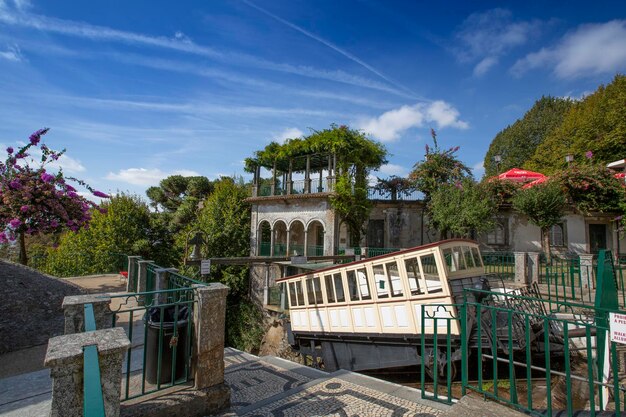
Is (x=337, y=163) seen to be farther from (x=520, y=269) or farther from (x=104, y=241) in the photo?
(x=104, y=241)

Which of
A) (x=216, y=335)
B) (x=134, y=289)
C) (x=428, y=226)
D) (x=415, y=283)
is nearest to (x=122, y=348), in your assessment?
(x=216, y=335)

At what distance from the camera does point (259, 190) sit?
22734 mm

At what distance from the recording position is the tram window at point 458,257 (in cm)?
852

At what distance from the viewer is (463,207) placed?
18.3 m

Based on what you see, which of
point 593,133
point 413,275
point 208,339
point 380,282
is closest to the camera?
point 208,339

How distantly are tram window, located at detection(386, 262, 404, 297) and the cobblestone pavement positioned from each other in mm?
4235

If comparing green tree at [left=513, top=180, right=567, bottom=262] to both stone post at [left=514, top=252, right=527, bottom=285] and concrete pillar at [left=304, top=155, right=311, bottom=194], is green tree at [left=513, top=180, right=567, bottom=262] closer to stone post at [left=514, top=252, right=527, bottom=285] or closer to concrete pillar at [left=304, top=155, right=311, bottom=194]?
stone post at [left=514, top=252, right=527, bottom=285]

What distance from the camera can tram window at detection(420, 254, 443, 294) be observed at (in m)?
8.17

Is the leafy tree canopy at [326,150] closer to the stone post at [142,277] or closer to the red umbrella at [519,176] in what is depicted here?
the red umbrella at [519,176]

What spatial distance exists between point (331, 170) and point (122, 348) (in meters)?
17.6

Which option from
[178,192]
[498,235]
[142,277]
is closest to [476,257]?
[142,277]

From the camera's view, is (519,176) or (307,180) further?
(519,176)

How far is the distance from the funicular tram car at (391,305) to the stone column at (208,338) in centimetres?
506

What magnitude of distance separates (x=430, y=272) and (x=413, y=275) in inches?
17.1
